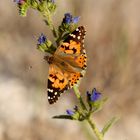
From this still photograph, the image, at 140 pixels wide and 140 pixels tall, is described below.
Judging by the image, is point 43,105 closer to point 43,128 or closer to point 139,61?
point 43,128

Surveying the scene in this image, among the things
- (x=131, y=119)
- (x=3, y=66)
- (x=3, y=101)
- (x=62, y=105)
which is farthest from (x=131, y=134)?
(x=3, y=66)

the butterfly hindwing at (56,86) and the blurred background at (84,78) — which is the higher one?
the butterfly hindwing at (56,86)

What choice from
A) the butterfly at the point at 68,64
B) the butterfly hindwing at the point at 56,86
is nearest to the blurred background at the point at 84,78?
the butterfly at the point at 68,64

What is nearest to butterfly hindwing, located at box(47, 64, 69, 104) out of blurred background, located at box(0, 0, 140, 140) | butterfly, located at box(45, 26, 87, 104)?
butterfly, located at box(45, 26, 87, 104)

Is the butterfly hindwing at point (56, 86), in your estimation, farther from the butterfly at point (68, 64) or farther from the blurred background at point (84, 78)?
the blurred background at point (84, 78)

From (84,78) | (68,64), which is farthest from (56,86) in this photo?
(84,78)

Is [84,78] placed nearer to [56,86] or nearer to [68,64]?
[68,64]
